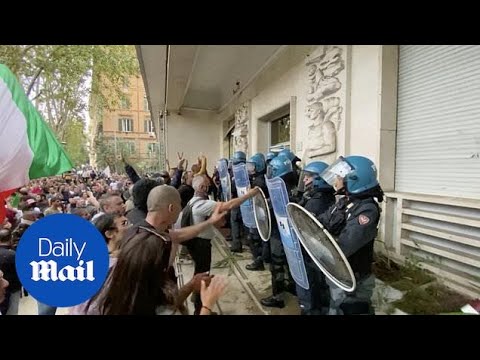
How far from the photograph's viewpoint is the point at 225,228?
2.06 m

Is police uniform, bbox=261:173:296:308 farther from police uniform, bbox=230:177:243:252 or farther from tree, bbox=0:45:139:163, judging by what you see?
tree, bbox=0:45:139:163

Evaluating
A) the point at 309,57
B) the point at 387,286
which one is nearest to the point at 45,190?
the point at 387,286

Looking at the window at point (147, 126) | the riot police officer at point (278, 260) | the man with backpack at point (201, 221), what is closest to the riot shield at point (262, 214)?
the riot police officer at point (278, 260)

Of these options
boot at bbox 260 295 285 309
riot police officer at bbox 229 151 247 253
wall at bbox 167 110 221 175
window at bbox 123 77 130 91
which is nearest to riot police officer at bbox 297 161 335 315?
boot at bbox 260 295 285 309

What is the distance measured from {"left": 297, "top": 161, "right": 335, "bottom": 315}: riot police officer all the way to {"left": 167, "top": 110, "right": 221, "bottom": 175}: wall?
0.72 meters

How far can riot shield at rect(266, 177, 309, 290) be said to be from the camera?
1.70 meters

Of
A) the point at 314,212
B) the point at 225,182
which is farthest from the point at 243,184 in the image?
the point at 314,212

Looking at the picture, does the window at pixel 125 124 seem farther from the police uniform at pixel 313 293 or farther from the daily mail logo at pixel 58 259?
the police uniform at pixel 313 293

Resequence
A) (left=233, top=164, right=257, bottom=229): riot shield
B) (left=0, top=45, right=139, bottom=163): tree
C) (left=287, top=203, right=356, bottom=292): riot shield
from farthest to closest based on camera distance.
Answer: (left=233, top=164, right=257, bottom=229): riot shield, (left=0, top=45, right=139, bottom=163): tree, (left=287, top=203, right=356, bottom=292): riot shield

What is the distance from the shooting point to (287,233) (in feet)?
5.74
